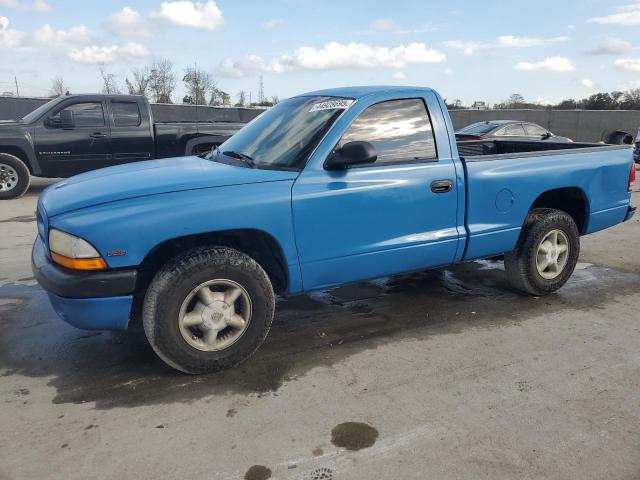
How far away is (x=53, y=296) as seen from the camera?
3.07 m

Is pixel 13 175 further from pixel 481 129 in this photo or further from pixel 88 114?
pixel 481 129

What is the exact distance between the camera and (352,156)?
335 centimetres

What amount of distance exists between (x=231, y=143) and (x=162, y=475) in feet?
8.52

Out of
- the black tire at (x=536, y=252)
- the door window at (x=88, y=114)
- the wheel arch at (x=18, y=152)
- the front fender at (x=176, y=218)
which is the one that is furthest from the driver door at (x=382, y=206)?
the wheel arch at (x=18, y=152)

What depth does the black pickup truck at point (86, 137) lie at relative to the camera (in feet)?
31.8

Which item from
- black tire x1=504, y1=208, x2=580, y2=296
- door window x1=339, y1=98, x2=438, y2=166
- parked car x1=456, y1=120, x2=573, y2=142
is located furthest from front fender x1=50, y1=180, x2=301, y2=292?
parked car x1=456, y1=120, x2=573, y2=142

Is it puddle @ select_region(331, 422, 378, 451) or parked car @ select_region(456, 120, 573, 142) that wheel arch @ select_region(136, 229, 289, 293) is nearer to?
puddle @ select_region(331, 422, 378, 451)

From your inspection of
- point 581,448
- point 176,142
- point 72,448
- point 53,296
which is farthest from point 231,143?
point 176,142

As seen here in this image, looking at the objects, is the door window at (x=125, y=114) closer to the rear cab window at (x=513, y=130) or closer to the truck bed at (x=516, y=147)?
the truck bed at (x=516, y=147)

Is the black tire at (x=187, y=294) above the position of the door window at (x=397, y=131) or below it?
below

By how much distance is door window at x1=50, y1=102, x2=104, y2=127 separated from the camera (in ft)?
32.5

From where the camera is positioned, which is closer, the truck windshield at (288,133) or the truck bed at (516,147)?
the truck windshield at (288,133)

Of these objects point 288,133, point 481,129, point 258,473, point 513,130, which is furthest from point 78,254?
point 513,130

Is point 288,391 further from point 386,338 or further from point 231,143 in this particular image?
point 231,143
